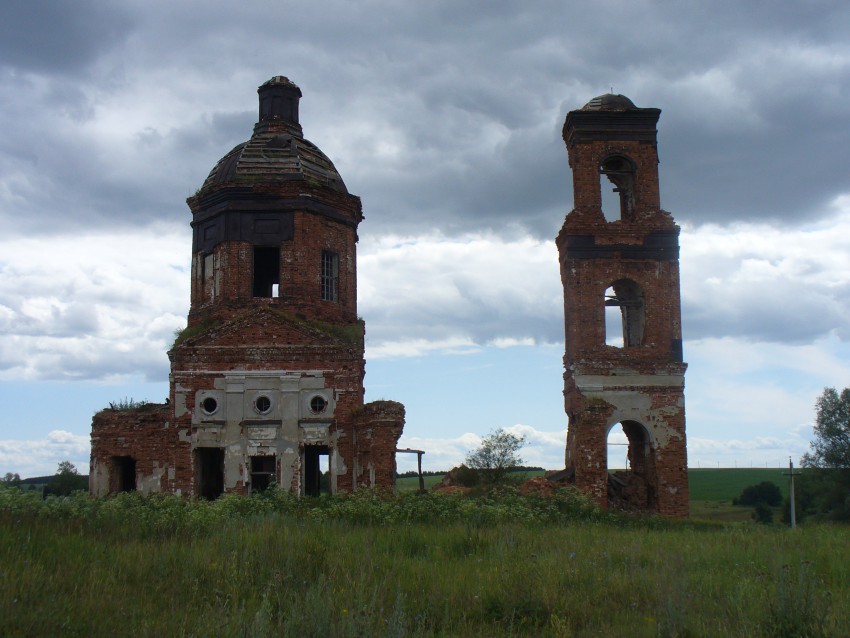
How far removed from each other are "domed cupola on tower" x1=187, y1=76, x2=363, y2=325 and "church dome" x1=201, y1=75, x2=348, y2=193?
3 centimetres

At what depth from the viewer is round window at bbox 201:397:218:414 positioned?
68.6ft

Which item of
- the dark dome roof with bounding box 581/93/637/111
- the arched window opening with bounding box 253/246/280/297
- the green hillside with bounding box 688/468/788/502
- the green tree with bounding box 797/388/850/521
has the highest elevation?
the dark dome roof with bounding box 581/93/637/111

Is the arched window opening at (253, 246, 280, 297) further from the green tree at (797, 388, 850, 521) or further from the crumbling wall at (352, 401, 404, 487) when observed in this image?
the green tree at (797, 388, 850, 521)

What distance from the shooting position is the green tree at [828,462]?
37281 mm

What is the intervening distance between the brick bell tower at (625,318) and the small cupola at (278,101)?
9.53 meters

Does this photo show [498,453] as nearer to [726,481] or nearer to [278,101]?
[278,101]

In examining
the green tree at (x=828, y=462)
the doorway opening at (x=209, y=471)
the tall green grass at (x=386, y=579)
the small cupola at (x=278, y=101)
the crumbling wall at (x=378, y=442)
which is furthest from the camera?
the green tree at (x=828, y=462)

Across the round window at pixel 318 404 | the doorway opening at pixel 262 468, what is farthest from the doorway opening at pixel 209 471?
the round window at pixel 318 404

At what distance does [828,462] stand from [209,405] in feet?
107

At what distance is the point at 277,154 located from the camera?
957 inches

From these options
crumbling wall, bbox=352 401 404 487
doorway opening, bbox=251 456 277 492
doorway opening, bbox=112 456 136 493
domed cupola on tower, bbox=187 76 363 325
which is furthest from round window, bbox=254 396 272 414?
doorway opening, bbox=112 456 136 493

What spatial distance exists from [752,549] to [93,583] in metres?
8.02

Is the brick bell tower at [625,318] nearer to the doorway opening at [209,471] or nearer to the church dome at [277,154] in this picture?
the church dome at [277,154]

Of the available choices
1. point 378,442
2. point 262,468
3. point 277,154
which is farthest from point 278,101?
point 378,442
